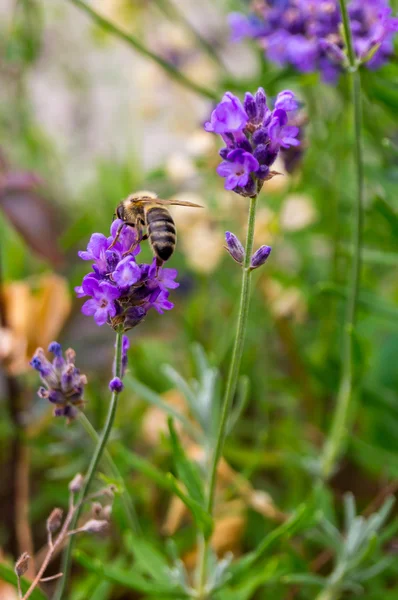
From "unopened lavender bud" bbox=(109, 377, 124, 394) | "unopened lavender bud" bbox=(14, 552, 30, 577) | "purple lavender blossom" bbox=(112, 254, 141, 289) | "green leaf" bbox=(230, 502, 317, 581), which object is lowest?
"green leaf" bbox=(230, 502, 317, 581)

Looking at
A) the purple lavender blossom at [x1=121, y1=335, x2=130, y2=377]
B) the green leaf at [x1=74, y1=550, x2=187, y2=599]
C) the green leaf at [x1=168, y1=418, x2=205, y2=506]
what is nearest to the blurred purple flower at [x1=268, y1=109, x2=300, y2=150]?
the purple lavender blossom at [x1=121, y1=335, x2=130, y2=377]

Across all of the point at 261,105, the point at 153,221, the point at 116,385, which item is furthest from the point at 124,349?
the point at 261,105

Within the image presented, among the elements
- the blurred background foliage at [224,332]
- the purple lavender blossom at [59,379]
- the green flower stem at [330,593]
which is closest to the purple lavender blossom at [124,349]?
the purple lavender blossom at [59,379]

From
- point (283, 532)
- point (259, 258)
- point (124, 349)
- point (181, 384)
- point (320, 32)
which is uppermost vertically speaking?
point (320, 32)

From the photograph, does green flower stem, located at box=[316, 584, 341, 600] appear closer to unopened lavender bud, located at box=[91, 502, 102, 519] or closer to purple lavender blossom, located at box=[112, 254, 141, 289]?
unopened lavender bud, located at box=[91, 502, 102, 519]

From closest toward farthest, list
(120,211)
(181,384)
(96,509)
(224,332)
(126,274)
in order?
(126,274) < (96,509) < (120,211) < (181,384) < (224,332)

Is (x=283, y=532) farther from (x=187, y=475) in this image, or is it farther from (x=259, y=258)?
(x=259, y=258)

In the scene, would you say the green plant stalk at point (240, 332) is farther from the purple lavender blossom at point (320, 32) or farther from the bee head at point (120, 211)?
the purple lavender blossom at point (320, 32)
